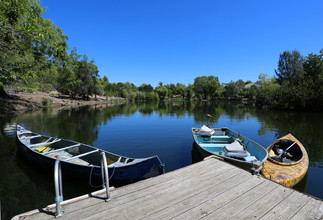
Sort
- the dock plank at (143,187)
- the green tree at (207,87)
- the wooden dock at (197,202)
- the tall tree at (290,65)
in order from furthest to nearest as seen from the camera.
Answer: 1. the green tree at (207,87)
2. the tall tree at (290,65)
3. the dock plank at (143,187)
4. the wooden dock at (197,202)

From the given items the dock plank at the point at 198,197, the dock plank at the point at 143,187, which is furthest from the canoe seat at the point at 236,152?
the dock plank at the point at 198,197

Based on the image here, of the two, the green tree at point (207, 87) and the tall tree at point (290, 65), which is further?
the green tree at point (207, 87)

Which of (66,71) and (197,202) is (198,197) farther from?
(66,71)

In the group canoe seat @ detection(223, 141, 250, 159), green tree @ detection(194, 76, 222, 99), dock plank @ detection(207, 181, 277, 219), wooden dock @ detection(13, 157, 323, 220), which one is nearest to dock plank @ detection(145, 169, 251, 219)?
wooden dock @ detection(13, 157, 323, 220)

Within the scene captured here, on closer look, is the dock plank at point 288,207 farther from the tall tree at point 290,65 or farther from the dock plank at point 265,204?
the tall tree at point 290,65

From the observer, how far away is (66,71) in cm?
4662

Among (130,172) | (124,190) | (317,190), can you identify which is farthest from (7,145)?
(317,190)

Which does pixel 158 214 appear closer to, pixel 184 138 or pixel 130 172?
pixel 130 172

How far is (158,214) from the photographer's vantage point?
314 cm

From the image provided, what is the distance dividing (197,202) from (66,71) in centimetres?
5402

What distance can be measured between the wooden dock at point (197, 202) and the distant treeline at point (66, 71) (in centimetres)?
667

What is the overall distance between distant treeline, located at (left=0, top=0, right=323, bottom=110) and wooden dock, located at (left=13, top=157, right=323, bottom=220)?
667cm

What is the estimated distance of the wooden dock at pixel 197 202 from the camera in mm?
3129

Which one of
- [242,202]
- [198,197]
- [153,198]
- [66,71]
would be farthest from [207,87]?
[153,198]
